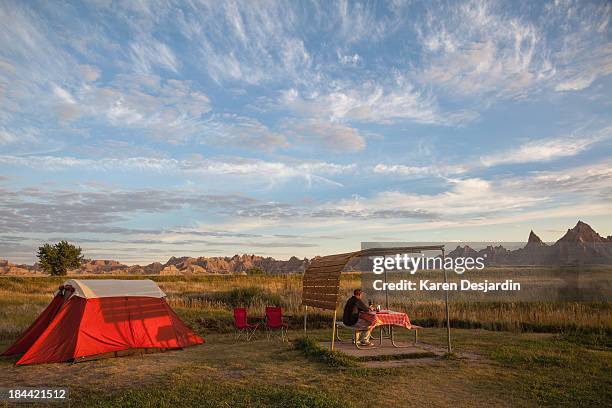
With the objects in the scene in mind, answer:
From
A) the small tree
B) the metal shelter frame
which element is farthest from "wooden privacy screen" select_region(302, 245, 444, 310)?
the small tree

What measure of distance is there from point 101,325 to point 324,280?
5.24 meters

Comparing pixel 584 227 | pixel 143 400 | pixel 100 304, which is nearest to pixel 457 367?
pixel 143 400

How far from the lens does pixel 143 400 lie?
6.93 meters

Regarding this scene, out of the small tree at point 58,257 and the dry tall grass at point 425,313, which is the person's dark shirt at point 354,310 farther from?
the small tree at point 58,257

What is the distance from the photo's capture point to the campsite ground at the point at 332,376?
708 cm

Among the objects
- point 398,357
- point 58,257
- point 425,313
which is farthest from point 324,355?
point 58,257

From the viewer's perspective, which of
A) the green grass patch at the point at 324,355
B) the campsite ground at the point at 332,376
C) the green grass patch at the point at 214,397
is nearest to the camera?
the green grass patch at the point at 214,397

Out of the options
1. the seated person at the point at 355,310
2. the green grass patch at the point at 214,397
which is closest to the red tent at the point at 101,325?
the green grass patch at the point at 214,397

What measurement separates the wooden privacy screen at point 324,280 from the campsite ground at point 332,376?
106 centimetres

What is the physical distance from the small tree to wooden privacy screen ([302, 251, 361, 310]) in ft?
157

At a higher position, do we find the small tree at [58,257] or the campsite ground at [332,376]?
the small tree at [58,257]

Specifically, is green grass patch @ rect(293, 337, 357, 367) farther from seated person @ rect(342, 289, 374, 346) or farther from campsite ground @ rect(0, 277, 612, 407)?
seated person @ rect(342, 289, 374, 346)

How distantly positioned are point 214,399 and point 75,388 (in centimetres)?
260

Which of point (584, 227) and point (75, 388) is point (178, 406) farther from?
point (584, 227)
